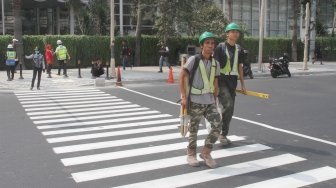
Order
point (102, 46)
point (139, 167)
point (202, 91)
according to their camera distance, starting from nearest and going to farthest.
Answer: point (202, 91), point (139, 167), point (102, 46)

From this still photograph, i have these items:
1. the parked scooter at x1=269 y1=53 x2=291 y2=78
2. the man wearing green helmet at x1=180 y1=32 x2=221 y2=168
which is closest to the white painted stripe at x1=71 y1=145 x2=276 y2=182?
the man wearing green helmet at x1=180 y1=32 x2=221 y2=168

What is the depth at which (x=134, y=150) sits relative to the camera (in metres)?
7.98

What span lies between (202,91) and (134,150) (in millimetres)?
1846

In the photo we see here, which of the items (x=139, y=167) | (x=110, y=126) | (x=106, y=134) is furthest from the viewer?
(x=110, y=126)

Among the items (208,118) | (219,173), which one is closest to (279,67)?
(208,118)

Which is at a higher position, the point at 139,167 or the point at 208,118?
the point at 208,118

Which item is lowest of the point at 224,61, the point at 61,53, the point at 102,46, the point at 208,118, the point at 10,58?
the point at 208,118

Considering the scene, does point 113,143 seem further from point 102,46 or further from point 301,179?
point 102,46

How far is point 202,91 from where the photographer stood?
6.81 metres

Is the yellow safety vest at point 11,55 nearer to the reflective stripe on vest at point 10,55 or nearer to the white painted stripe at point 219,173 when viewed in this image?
the reflective stripe on vest at point 10,55

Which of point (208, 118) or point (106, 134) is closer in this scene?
point (208, 118)

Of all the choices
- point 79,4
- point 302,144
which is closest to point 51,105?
point 302,144

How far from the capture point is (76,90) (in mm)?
18781

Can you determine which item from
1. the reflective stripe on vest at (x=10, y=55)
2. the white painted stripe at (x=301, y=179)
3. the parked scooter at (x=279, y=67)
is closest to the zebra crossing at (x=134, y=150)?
the white painted stripe at (x=301, y=179)
